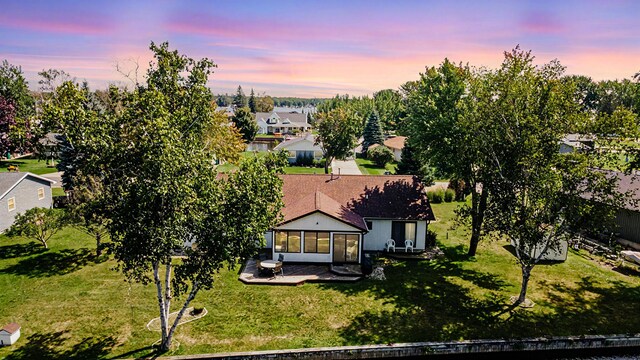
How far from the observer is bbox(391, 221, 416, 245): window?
27672 millimetres

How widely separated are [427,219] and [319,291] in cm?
969

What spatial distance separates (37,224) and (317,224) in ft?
60.5

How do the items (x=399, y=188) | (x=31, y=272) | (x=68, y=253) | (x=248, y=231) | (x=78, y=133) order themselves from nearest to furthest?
(x=78, y=133) < (x=248, y=231) < (x=31, y=272) < (x=68, y=253) < (x=399, y=188)

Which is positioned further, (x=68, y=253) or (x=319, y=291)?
(x=68, y=253)

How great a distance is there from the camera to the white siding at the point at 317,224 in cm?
2497

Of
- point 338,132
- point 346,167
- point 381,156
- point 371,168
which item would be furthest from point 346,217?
point 381,156

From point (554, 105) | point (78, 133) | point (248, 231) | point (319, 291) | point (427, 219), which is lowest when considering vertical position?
point (319, 291)

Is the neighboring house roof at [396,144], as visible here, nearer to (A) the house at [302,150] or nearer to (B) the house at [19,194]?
(A) the house at [302,150]

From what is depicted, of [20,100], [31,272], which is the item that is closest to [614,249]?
[31,272]

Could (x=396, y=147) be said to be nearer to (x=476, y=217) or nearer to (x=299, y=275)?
(x=476, y=217)

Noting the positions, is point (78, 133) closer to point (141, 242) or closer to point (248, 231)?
point (141, 242)

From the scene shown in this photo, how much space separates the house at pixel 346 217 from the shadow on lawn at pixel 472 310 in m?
3.34

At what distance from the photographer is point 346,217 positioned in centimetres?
2575

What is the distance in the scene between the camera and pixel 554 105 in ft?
63.6
